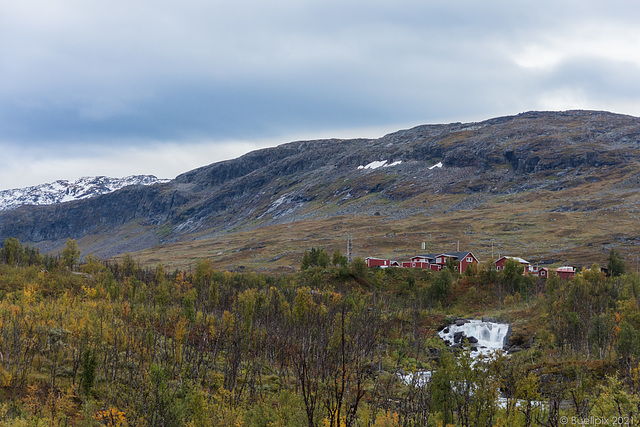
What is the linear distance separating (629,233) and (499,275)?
7243 centimetres

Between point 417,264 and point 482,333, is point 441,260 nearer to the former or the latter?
point 417,264

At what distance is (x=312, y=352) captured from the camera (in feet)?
125

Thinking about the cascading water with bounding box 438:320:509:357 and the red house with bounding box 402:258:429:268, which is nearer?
the cascading water with bounding box 438:320:509:357

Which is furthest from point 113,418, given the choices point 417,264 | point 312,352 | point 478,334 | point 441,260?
point 417,264

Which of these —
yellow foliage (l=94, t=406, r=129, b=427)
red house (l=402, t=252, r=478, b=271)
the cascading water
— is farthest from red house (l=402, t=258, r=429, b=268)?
yellow foliage (l=94, t=406, r=129, b=427)

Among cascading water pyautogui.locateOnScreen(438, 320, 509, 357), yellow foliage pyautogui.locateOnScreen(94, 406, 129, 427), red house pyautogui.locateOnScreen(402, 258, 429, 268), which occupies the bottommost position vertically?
cascading water pyautogui.locateOnScreen(438, 320, 509, 357)

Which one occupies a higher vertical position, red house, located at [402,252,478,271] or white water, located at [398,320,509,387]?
red house, located at [402,252,478,271]

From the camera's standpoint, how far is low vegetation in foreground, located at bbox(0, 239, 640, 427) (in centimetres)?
1919

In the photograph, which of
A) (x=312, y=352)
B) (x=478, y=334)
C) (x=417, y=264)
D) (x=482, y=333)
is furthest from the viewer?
(x=417, y=264)

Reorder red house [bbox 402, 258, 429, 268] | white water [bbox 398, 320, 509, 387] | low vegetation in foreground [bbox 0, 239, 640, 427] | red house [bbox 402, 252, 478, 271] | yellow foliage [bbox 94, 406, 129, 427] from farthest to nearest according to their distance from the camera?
red house [bbox 402, 258, 429, 268], red house [bbox 402, 252, 478, 271], white water [bbox 398, 320, 509, 387], low vegetation in foreground [bbox 0, 239, 640, 427], yellow foliage [bbox 94, 406, 129, 427]

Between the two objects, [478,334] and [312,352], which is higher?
[312,352]

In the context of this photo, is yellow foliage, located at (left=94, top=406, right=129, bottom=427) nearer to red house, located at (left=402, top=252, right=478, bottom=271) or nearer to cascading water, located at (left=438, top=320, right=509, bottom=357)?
cascading water, located at (left=438, top=320, right=509, bottom=357)

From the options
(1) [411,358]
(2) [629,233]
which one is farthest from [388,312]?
(2) [629,233]

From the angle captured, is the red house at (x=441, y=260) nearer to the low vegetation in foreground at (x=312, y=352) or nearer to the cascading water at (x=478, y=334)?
the low vegetation in foreground at (x=312, y=352)
